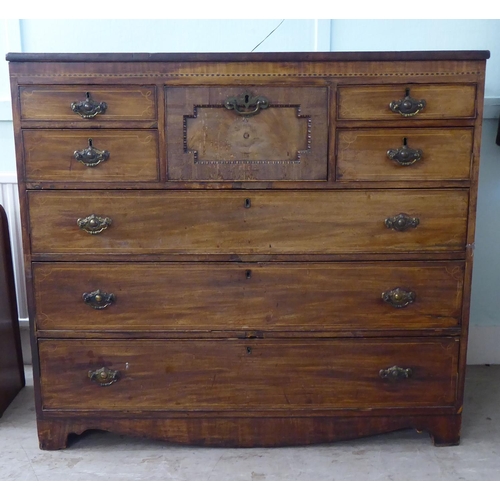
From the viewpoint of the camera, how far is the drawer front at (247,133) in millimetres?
1820

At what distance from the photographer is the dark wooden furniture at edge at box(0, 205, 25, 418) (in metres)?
2.37

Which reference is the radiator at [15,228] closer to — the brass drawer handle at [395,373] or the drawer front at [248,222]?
the drawer front at [248,222]

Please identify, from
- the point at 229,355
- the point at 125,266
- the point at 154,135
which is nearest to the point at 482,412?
the point at 229,355

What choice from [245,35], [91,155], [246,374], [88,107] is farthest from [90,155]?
[245,35]

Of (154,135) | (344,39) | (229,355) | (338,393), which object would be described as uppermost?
(344,39)

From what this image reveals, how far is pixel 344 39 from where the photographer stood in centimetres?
248

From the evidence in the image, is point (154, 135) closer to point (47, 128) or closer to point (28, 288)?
point (47, 128)

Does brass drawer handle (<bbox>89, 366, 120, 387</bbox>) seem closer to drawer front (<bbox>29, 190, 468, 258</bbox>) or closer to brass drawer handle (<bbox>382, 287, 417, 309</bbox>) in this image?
drawer front (<bbox>29, 190, 468, 258</bbox>)

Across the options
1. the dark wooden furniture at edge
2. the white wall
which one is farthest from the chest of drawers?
the white wall

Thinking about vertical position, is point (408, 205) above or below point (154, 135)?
below

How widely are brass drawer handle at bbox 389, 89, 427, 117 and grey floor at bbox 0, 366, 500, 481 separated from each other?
1183 millimetres

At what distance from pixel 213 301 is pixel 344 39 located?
1305 mm

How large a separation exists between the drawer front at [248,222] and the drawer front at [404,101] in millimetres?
245

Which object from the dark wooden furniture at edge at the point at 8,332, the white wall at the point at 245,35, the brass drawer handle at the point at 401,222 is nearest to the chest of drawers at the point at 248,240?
the brass drawer handle at the point at 401,222
